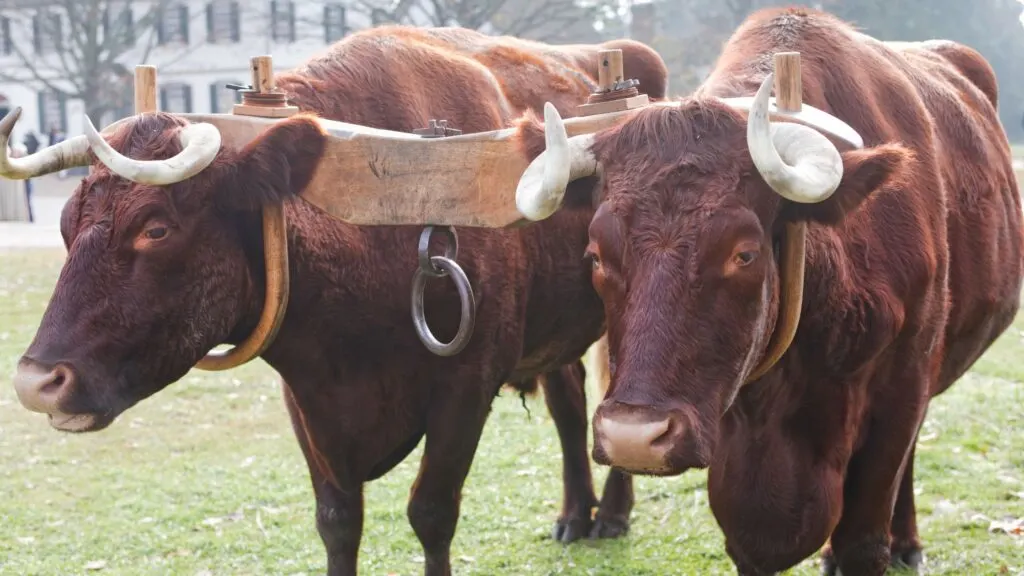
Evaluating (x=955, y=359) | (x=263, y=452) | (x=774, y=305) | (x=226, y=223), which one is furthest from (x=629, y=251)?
(x=263, y=452)

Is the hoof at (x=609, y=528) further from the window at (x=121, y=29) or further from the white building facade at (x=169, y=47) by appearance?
the window at (x=121, y=29)

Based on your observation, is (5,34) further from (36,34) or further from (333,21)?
(333,21)

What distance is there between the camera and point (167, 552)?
18.4 ft

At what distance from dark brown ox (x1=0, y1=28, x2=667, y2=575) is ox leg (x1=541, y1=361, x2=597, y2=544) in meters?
0.86

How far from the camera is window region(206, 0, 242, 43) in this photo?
4434cm

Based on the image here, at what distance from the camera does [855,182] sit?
9.81 feet

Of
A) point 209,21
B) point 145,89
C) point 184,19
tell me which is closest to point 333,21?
point 209,21

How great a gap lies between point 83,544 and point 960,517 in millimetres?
4321

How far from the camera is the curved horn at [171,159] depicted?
3.23 metres

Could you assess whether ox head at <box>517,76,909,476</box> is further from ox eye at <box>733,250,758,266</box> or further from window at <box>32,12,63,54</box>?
window at <box>32,12,63,54</box>

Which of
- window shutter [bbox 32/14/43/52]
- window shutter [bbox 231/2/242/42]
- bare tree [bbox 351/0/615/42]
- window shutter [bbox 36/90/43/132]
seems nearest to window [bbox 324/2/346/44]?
bare tree [bbox 351/0/615/42]

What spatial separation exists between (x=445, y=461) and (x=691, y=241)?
1.71 meters

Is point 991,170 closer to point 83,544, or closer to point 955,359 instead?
point 955,359

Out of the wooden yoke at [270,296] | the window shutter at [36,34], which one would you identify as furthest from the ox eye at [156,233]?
the window shutter at [36,34]
